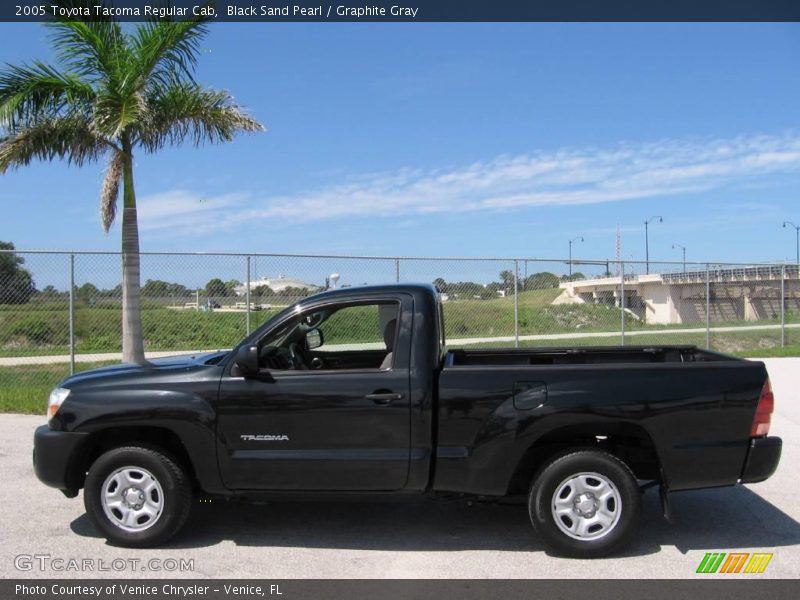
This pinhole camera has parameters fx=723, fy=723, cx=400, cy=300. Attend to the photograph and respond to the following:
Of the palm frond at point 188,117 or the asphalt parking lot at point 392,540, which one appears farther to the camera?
the palm frond at point 188,117

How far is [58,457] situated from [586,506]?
3542 mm

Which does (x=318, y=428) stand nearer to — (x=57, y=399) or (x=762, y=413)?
(x=57, y=399)

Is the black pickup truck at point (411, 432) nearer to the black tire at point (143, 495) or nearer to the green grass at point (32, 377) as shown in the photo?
the black tire at point (143, 495)

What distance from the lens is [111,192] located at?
11.9 meters

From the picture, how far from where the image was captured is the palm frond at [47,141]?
10.5 metres

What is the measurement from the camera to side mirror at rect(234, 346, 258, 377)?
4.73 m

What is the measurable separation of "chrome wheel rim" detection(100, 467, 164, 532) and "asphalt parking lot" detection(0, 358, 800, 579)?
0.69 feet

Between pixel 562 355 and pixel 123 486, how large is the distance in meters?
3.57

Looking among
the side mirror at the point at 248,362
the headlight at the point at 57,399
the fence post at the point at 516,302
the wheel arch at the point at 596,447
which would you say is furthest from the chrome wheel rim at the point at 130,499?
the fence post at the point at 516,302

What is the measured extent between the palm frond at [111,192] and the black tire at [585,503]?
897cm

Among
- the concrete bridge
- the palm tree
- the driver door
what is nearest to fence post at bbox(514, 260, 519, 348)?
the concrete bridge

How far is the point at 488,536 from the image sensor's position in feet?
16.9

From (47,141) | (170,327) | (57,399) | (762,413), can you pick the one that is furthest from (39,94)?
(762,413)

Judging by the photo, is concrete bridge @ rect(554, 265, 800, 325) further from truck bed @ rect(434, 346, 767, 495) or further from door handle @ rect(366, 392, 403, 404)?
door handle @ rect(366, 392, 403, 404)
